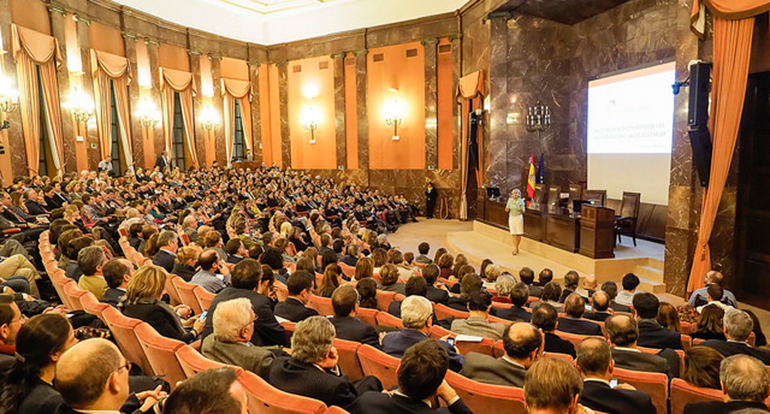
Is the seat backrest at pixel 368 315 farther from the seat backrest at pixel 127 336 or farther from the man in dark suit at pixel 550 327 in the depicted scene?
the seat backrest at pixel 127 336

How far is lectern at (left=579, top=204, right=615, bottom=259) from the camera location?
24.1 ft

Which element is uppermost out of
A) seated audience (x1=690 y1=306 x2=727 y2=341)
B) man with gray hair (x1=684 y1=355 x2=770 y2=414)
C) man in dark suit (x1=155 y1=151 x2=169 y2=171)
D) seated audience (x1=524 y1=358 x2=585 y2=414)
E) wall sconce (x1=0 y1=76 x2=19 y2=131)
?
wall sconce (x1=0 y1=76 x2=19 y2=131)

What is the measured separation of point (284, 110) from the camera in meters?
17.0

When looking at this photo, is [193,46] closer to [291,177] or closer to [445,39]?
[291,177]

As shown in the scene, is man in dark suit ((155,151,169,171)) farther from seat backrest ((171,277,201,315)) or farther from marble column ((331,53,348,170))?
seat backrest ((171,277,201,315))

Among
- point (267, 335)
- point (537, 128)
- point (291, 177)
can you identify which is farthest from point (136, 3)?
point (267, 335)

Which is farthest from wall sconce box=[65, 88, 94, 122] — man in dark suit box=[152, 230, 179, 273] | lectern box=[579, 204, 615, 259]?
lectern box=[579, 204, 615, 259]

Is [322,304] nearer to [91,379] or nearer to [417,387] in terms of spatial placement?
[417,387]

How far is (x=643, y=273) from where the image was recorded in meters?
7.32

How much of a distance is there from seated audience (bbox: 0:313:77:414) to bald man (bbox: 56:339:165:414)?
182mm

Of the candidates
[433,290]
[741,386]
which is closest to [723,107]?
[433,290]

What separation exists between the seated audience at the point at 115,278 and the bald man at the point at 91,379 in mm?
1747

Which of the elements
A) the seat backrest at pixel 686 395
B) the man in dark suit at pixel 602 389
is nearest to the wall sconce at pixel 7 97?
the man in dark suit at pixel 602 389

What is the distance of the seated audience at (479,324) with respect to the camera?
10.2 ft
